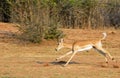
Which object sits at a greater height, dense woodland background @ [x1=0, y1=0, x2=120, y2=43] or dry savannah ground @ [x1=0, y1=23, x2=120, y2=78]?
dense woodland background @ [x1=0, y1=0, x2=120, y2=43]

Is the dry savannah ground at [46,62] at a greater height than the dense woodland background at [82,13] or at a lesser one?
lesser

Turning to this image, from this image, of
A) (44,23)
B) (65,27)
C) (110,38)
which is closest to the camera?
(44,23)

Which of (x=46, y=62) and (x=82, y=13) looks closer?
(x=46, y=62)

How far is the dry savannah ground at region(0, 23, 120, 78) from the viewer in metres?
14.7

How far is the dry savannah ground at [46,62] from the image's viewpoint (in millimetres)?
14727

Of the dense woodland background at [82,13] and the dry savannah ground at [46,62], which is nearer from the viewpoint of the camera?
the dry savannah ground at [46,62]

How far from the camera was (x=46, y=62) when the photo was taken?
17.6 m

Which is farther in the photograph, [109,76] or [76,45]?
[76,45]

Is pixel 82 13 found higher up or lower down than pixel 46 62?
higher up

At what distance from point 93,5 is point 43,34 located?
31.2 ft

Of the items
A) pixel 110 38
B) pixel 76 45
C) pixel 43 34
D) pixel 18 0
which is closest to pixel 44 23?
pixel 43 34

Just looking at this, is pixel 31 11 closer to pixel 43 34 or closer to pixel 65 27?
pixel 43 34

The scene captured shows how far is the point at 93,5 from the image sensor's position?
32.7 metres

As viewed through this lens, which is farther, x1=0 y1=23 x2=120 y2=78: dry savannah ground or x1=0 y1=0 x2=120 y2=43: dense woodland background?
x1=0 y1=0 x2=120 y2=43: dense woodland background
